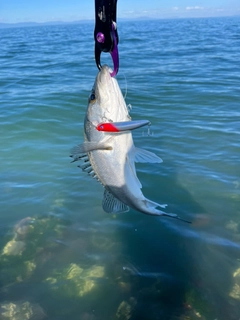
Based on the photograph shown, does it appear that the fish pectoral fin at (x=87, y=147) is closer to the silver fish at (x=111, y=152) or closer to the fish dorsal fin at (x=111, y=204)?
the silver fish at (x=111, y=152)

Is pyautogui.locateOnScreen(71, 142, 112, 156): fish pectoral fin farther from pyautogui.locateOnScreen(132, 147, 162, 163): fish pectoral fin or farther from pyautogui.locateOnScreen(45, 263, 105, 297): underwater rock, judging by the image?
pyautogui.locateOnScreen(45, 263, 105, 297): underwater rock

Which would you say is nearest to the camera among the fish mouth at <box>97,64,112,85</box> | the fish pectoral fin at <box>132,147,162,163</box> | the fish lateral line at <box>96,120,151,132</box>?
the fish lateral line at <box>96,120,151,132</box>

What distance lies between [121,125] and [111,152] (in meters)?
0.44

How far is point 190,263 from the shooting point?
5270 mm

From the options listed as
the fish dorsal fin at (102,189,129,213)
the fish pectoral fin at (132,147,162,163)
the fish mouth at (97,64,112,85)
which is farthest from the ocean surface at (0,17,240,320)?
the fish dorsal fin at (102,189,129,213)

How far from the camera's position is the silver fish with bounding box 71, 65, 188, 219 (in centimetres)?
300

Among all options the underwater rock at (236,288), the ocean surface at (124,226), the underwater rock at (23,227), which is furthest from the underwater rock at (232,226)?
the underwater rock at (23,227)

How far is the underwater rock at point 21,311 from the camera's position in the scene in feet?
14.9

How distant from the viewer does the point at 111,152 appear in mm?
3164

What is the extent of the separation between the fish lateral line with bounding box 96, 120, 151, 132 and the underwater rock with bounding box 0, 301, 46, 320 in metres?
2.90

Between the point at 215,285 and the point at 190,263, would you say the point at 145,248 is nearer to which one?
the point at 190,263

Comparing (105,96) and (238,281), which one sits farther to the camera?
(238,281)

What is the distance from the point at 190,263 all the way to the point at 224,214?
1390 mm

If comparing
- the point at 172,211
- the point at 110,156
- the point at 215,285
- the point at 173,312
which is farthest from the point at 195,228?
the point at 110,156
